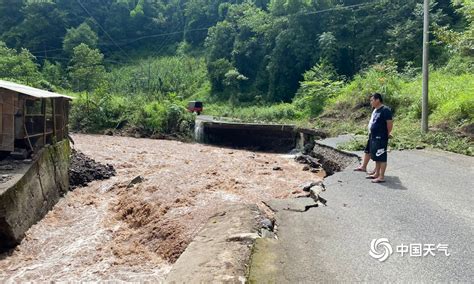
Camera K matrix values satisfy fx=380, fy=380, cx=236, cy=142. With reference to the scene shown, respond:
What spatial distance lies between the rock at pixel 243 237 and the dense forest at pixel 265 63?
28.5 ft

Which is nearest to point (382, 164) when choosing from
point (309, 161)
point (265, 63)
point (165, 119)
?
point (309, 161)

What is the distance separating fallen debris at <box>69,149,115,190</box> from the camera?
12.4 m

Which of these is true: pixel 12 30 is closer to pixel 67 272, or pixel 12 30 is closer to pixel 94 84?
pixel 94 84

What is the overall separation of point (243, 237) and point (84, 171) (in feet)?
31.2

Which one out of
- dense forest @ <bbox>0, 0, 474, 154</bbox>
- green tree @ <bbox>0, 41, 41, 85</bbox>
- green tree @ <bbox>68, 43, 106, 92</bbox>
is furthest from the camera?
green tree @ <bbox>68, 43, 106, 92</bbox>

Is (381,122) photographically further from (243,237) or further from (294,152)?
(294,152)

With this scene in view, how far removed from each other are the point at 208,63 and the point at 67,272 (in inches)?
1756

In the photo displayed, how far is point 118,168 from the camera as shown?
14938 mm

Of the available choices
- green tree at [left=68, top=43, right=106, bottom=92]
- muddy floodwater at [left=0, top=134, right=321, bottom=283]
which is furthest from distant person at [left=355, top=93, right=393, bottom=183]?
green tree at [left=68, top=43, right=106, bottom=92]

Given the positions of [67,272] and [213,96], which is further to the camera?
[213,96]

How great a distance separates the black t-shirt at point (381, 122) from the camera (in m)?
7.81

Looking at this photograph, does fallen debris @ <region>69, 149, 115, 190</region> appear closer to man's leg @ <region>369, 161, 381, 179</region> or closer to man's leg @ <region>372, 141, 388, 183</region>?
man's leg @ <region>369, 161, 381, 179</region>

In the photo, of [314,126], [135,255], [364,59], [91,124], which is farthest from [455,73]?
[91,124]
